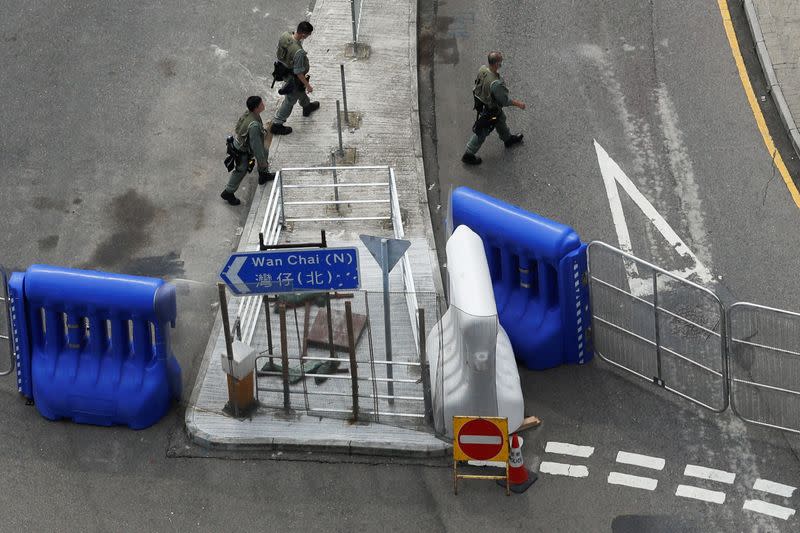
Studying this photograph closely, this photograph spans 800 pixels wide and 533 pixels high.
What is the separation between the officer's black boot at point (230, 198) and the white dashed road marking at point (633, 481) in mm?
5984

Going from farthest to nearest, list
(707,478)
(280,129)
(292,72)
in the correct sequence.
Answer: (280,129) → (292,72) → (707,478)

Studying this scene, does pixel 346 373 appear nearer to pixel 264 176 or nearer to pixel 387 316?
pixel 387 316

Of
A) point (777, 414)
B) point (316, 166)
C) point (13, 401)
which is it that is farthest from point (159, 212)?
point (777, 414)

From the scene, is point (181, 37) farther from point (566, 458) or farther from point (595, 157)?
point (566, 458)

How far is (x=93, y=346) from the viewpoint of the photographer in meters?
11.8

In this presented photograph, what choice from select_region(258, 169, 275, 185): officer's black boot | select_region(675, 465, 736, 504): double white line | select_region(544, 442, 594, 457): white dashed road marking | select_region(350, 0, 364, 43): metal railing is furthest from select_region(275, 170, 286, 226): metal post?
select_region(675, 465, 736, 504): double white line

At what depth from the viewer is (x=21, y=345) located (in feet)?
39.1

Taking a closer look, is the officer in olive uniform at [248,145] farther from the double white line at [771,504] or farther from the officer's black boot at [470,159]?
the double white line at [771,504]

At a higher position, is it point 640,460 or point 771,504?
point 640,460

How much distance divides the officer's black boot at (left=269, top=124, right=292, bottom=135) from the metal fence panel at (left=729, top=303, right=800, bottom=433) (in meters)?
6.94

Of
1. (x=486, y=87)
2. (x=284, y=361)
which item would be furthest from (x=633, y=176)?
(x=284, y=361)

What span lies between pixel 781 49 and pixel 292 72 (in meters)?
6.72

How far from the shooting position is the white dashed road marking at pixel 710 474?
11.3 meters

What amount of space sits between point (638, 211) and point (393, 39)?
490 cm
